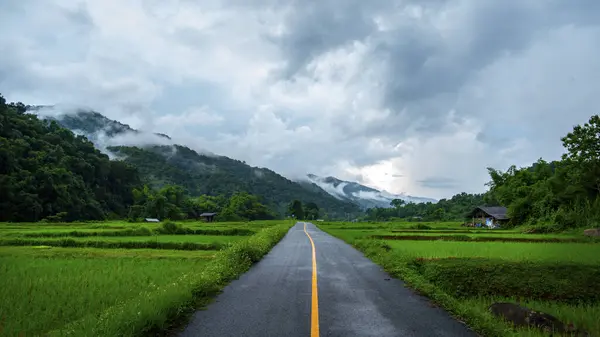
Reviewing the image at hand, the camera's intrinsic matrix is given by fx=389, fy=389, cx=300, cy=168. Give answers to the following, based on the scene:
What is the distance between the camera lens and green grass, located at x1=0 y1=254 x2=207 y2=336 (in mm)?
7234

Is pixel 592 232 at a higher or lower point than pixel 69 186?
lower

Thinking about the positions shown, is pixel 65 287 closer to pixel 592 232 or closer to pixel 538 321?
pixel 538 321

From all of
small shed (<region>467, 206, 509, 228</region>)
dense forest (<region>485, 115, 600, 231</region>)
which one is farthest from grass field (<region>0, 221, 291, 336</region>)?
small shed (<region>467, 206, 509, 228</region>)

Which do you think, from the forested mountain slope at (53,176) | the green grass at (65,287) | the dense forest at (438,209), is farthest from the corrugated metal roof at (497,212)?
the forested mountain slope at (53,176)

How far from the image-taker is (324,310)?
25.2ft

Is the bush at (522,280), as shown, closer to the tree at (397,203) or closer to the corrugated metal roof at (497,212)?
the corrugated metal roof at (497,212)

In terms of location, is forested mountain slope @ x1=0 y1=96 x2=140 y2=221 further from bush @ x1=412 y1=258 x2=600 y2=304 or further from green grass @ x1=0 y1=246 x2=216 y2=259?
bush @ x1=412 y1=258 x2=600 y2=304

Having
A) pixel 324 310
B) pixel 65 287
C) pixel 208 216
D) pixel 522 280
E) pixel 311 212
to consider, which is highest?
pixel 311 212

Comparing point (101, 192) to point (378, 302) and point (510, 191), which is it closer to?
point (510, 191)

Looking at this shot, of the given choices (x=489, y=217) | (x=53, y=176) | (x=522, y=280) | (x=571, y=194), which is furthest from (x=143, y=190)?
(x=522, y=280)

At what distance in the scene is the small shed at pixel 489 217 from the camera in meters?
59.8

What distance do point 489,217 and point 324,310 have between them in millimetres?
63768

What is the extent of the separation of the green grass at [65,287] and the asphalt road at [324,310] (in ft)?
8.24

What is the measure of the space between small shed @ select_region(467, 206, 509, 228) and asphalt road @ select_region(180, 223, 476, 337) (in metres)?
55.4
